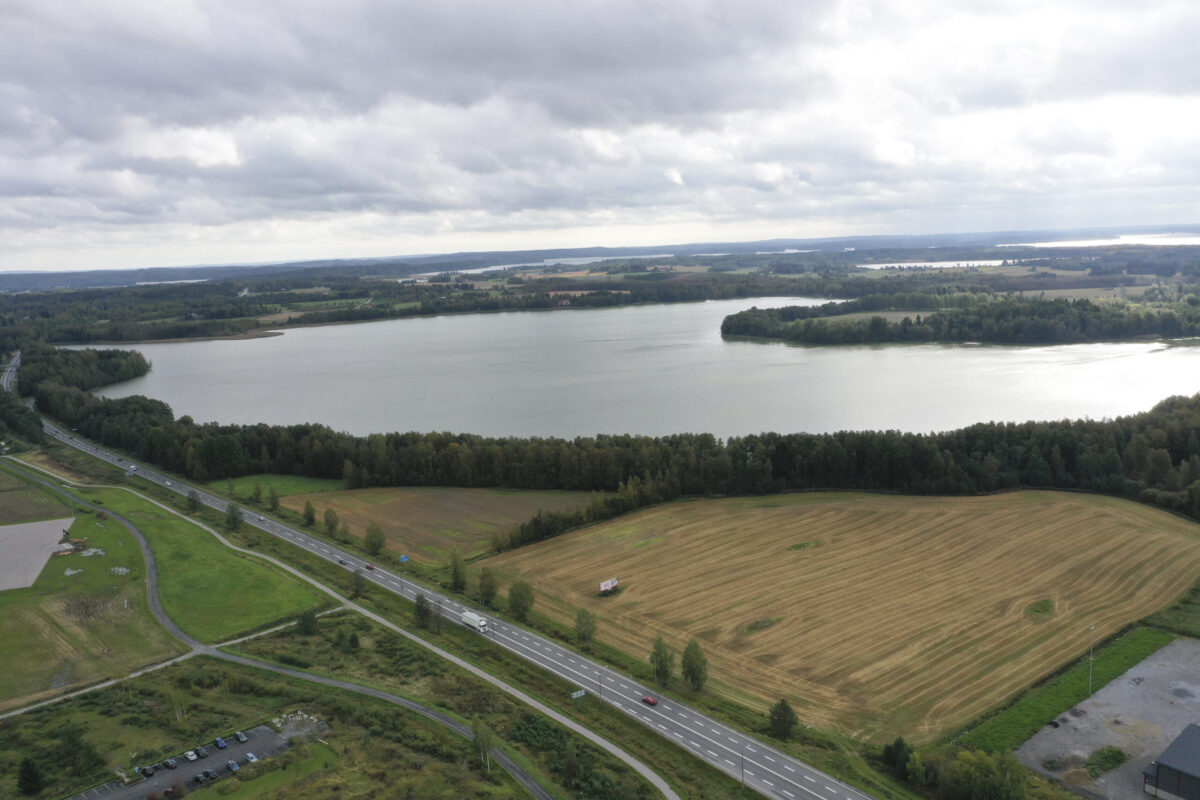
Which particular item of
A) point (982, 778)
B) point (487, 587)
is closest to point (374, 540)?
point (487, 587)

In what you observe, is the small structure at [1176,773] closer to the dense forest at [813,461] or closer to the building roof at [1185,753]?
the building roof at [1185,753]

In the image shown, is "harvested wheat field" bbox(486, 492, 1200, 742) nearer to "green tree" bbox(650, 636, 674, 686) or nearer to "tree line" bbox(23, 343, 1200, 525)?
"tree line" bbox(23, 343, 1200, 525)

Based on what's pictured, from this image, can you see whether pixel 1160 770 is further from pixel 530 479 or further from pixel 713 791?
pixel 530 479

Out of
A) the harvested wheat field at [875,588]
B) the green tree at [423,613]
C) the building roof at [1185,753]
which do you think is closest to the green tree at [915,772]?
the harvested wheat field at [875,588]

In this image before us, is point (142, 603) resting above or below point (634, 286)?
below

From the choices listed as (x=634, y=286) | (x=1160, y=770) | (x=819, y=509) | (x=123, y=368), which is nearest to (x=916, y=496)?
(x=819, y=509)

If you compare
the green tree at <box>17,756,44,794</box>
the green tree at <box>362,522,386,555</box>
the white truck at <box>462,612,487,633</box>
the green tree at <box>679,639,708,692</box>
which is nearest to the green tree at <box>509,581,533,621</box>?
the white truck at <box>462,612,487,633</box>
